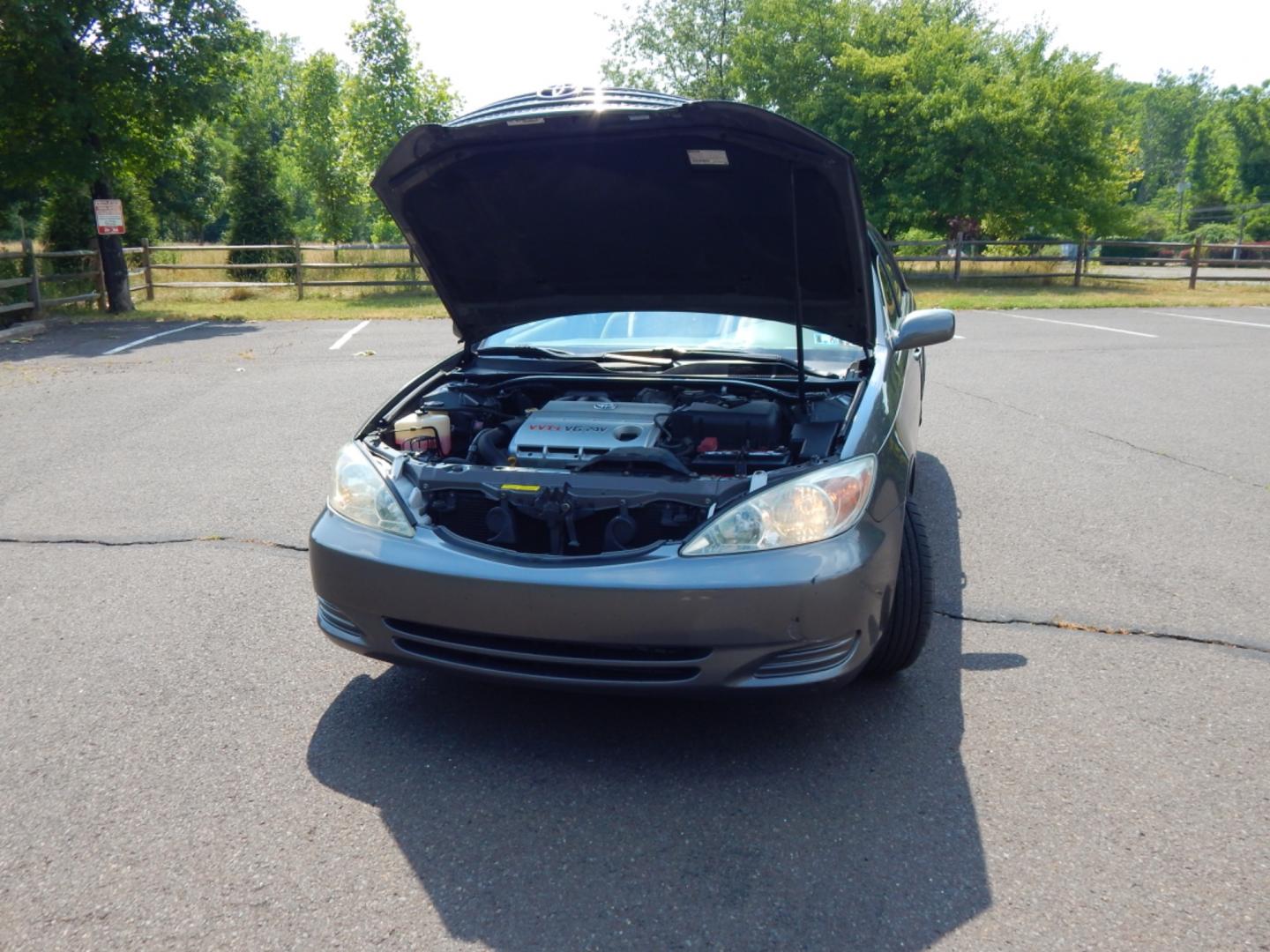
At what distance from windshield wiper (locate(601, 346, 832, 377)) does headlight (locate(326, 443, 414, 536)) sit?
143cm

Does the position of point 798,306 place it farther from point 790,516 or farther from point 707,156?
point 790,516

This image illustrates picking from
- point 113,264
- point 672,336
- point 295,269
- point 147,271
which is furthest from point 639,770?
point 295,269

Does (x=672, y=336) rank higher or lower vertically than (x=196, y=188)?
lower

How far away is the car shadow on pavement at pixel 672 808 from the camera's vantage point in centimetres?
232

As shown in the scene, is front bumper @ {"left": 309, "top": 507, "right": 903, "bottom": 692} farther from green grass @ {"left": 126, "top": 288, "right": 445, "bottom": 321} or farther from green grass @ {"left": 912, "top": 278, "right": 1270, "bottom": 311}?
green grass @ {"left": 912, "top": 278, "right": 1270, "bottom": 311}

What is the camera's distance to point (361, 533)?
310cm

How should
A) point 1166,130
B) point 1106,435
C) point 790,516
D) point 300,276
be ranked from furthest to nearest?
point 1166,130, point 300,276, point 1106,435, point 790,516

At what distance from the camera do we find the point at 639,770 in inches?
117

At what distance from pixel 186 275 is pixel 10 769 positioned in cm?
2910

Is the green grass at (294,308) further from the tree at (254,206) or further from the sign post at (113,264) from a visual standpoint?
the tree at (254,206)

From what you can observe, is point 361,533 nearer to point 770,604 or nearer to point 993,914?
point 770,604

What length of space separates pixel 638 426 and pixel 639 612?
1044mm

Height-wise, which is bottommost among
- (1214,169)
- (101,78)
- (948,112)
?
(101,78)

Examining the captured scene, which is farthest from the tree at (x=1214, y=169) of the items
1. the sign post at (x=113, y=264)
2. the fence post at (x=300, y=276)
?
the sign post at (x=113, y=264)
